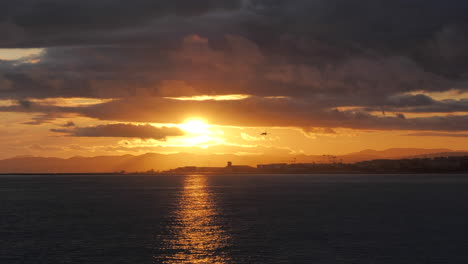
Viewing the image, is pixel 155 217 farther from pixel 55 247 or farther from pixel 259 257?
pixel 259 257

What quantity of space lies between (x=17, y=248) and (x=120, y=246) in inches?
580

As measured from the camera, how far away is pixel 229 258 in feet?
205

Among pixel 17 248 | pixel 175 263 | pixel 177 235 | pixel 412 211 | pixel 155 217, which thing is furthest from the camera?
pixel 412 211

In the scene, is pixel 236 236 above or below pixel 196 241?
above

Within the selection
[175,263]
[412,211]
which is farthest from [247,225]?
[412,211]

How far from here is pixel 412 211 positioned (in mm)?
123250

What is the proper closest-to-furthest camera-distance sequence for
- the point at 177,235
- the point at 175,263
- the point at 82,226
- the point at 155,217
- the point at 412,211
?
the point at 175,263 → the point at 177,235 → the point at 82,226 → the point at 155,217 → the point at 412,211

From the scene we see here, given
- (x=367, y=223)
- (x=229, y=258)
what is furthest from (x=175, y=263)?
(x=367, y=223)

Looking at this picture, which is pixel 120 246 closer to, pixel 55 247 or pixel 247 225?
pixel 55 247

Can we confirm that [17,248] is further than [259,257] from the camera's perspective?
Yes

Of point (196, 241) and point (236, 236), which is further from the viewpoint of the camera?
point (236, 236)

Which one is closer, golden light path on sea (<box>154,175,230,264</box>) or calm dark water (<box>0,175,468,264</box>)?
golden light path on sea (<box>154,175,230,264</box>)

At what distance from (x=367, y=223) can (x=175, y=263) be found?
51.2 meters

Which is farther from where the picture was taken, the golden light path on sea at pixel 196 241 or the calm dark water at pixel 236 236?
the calm dark water at pixel 236 236
